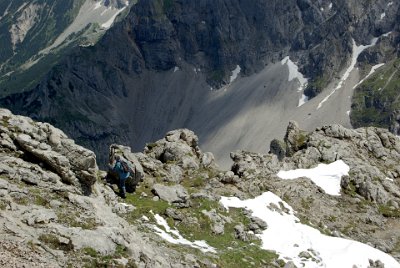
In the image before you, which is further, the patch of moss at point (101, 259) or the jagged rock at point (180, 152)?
the jagged rock at point (180, 152)

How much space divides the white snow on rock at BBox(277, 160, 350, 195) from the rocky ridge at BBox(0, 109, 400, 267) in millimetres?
1011

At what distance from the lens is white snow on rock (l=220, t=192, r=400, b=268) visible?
152 feet

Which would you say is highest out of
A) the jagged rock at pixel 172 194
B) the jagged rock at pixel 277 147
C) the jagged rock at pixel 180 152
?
the jagged rock at pixel 277 147

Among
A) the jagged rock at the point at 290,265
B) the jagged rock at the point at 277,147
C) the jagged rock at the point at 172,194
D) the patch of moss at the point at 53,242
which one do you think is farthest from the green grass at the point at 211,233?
the jagged rock at the point at 277,147

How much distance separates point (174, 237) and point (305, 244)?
13336mm

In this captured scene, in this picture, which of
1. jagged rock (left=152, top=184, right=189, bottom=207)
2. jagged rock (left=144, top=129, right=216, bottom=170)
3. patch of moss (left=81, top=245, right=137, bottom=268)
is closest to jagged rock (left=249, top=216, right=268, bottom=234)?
jagged rock (left=152, top=184, right=189, bottom=207)

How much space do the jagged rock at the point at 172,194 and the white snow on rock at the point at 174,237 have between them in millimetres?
5424

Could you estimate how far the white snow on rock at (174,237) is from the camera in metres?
42.1

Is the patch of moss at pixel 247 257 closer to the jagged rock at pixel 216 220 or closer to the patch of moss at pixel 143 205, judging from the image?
the jagged rock at pixel 216 220

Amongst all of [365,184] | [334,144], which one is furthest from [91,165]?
[334,144]

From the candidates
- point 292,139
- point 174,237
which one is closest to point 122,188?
point 174,237

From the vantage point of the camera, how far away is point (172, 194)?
5219cm

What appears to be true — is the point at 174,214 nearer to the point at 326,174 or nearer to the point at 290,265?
the point at 290,265

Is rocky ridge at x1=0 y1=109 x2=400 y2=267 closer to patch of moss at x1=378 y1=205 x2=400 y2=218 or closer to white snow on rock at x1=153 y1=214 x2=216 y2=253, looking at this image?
patch of moss at x1=378 y1=205 x2=400 y2=218
